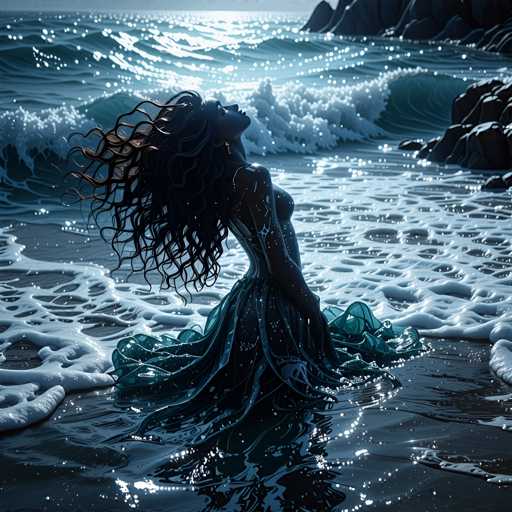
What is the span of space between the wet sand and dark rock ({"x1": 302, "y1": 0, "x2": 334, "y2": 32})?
6759cm

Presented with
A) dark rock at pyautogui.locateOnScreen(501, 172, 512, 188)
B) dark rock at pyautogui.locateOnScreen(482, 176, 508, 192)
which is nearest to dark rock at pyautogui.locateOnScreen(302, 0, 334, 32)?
dark rock at pyautogui.locateOnScreen(501, 172, 512, 188)

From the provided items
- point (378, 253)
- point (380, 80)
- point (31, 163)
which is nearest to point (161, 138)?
point (378, 253)

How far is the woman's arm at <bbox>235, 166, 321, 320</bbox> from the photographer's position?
375 centimetres

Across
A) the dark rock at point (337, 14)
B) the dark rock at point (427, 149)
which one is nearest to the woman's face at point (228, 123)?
the dark rock at point (427, 149)

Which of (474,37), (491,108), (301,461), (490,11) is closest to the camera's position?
(301,461)

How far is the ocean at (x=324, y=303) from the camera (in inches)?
134

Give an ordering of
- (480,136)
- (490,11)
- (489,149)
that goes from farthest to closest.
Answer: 1. (490,11)
2. (480,136)
3. (489,149)

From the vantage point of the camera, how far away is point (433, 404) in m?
4.21

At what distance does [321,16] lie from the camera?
69.1 metres

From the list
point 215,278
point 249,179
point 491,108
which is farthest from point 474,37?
point 249,179

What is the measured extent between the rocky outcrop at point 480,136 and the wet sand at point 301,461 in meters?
7.56

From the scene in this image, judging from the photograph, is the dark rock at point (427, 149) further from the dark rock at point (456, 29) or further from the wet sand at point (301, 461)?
the dark rock at point (456, 29)

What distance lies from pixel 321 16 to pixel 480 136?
195ft

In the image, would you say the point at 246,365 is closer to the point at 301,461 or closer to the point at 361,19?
the point at 301,461
